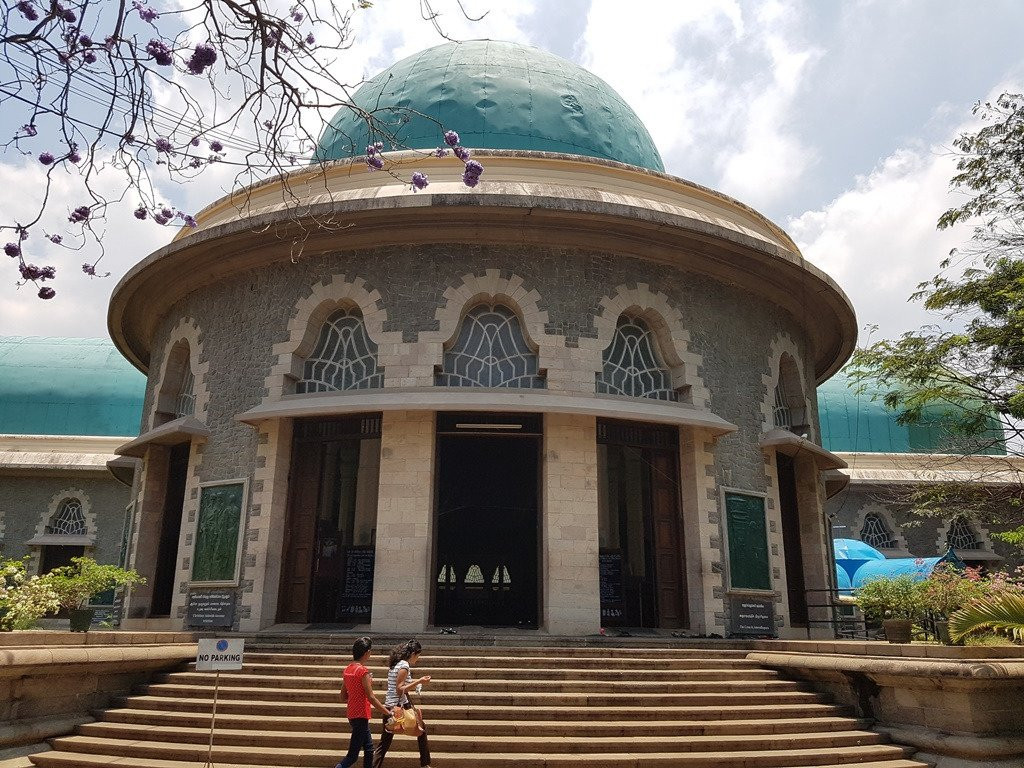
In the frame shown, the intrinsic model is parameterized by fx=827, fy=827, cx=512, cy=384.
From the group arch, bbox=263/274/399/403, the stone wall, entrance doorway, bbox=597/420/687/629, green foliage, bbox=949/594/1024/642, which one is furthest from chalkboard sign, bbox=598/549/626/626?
the stone wall

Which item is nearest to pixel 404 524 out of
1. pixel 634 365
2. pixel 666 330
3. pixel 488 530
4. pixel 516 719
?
pixel 516 719

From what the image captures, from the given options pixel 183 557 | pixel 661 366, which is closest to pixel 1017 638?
pixel 661 366

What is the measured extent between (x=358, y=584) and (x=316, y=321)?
461 centimetres

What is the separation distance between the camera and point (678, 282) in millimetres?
14750

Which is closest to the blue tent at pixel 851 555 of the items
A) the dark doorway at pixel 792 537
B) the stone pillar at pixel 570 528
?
the dark doorway at pixel 792 537

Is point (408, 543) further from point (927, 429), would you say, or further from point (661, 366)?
point (927, 429)

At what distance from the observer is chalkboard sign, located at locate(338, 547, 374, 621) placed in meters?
14.2

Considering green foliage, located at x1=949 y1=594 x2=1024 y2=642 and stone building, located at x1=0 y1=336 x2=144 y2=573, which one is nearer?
green foliage, located at x1=949 y1=594 x2=1024 y2=642

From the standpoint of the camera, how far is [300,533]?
45.2 feet

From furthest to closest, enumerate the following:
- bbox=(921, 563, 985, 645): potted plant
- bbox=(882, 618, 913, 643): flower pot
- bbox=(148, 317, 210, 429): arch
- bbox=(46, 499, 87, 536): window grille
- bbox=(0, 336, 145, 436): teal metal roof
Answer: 1. bbox=(0, 336, 145, 436): teal metal roof
2. bbox=(46, 499, 87, 536): window grille
3. bbox=(148, 317, 210, 429): arch
4. bbox=(882, 618, 913, 643): flower pot
5. bbox=(921, 563, 985, 645): potted plant

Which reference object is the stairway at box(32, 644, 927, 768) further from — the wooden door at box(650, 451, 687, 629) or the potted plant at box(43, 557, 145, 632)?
the wooden door at box(650, 451, 687, 629)

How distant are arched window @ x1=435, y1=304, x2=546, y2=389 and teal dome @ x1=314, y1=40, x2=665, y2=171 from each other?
13.4 ft

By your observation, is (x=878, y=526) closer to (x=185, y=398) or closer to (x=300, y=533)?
(x=300, y=533)

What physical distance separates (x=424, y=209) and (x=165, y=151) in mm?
8427
